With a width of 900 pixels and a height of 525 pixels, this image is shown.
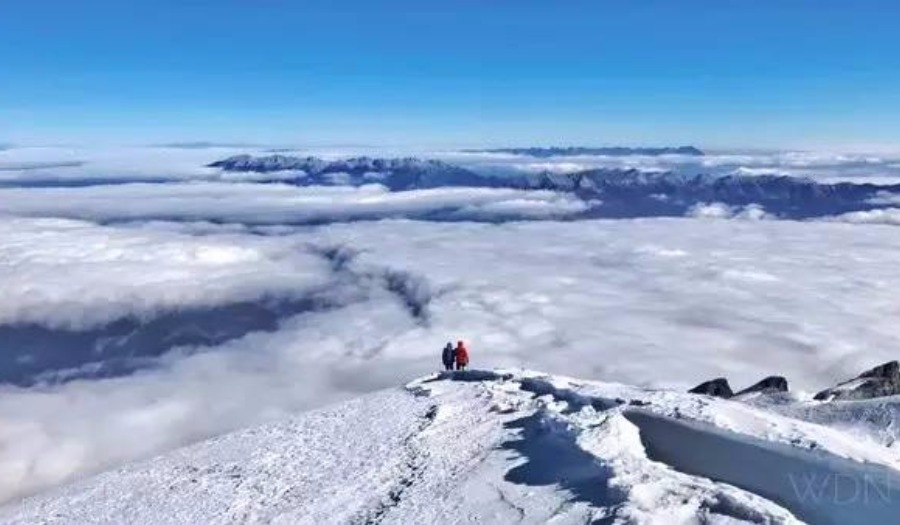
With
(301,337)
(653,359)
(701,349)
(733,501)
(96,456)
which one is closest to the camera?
(733,501)

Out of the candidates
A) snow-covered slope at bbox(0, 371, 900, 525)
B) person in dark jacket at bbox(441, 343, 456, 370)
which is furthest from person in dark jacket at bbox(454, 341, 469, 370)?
snow-covered slope at bbox(0, 371, 900, 525)

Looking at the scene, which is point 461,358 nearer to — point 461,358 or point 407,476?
point 461,358

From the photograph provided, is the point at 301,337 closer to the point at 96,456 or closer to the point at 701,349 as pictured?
the point at 96,456

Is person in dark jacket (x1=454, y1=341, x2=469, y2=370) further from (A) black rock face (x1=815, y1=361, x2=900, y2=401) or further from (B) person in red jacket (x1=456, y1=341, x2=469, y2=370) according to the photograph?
(A) black rock face (x1=815, y1=361, x2=900, y2=401)

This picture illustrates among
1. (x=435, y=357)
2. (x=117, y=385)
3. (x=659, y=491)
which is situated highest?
(x=659, y=491)

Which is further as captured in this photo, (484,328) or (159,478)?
(484,328)

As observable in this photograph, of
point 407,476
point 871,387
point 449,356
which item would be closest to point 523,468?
point 407,476

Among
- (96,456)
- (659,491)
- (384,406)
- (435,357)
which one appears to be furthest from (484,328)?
(659,491)
